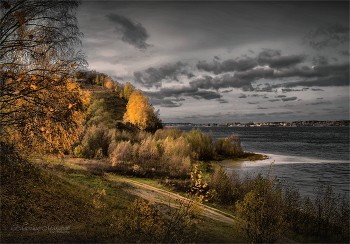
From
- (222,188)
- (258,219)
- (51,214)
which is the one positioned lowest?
(222,188)

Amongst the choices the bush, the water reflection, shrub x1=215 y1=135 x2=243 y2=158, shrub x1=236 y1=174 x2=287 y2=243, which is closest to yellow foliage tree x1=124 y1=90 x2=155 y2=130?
the bush

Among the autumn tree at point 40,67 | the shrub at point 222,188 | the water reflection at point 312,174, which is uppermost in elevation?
the autumn tree at point 40,67

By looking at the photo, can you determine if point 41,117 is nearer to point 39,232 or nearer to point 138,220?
point 39,232

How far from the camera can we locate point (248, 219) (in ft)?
36.1

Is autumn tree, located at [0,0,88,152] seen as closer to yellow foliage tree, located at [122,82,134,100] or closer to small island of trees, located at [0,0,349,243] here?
small island of trees, located at [0,0,349,243]

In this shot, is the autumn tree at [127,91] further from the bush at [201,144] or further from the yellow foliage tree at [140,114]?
the bush at [201,144]

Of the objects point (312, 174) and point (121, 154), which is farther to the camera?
point (312, 174)

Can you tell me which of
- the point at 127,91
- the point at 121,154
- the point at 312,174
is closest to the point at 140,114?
the point at 121,154

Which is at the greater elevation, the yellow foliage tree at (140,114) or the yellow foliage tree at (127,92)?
the yellow foliage tree at (127,92)

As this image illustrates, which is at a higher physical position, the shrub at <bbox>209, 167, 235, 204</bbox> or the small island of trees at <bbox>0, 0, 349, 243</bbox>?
the small island of trees at <bbox>0, 0, 349, 243</bbox>

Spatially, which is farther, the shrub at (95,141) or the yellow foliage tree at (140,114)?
the yellow foliage tree at (140,114)

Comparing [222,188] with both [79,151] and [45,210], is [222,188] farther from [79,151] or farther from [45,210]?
[79,151]

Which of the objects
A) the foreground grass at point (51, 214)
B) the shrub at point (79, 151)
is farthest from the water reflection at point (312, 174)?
the shrub at point (79, 151)

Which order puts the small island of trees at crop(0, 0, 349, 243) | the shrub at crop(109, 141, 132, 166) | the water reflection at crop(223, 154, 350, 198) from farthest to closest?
the shrub at crop(109, 141, 132, 166), the water reflection at crop(223, 154, 350, 198), the small island of trees at crop(0, 0, 349, 243)
